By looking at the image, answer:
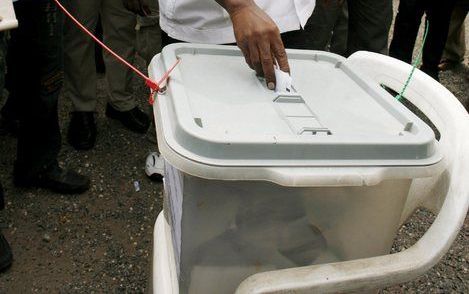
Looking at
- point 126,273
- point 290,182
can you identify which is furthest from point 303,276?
point 126,273

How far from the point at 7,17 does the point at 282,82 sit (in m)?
0.62

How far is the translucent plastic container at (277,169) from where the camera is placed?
828 millimetres

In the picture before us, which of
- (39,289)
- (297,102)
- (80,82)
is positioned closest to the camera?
(297,102)

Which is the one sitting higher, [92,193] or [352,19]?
[352,19]

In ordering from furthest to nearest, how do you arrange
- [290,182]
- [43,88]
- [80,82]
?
[80,82] < [43,88] < [290,182]

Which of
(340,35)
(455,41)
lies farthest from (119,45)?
(455,41)

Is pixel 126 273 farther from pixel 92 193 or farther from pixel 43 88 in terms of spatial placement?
pixel 43 88

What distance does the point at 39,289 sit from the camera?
166 cm

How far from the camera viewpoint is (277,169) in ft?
2.70

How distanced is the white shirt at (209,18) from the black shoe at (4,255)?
0.95 meters

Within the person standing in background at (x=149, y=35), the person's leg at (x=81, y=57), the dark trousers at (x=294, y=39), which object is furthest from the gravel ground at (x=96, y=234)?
the dark trousers at (x=294, y=39)

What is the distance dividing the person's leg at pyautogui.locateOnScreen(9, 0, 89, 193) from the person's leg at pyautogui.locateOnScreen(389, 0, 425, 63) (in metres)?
2.06

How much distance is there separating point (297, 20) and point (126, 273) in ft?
3.43

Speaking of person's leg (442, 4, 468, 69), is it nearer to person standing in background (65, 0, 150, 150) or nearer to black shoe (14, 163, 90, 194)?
person standing in background (65, 0, 150, 150)
